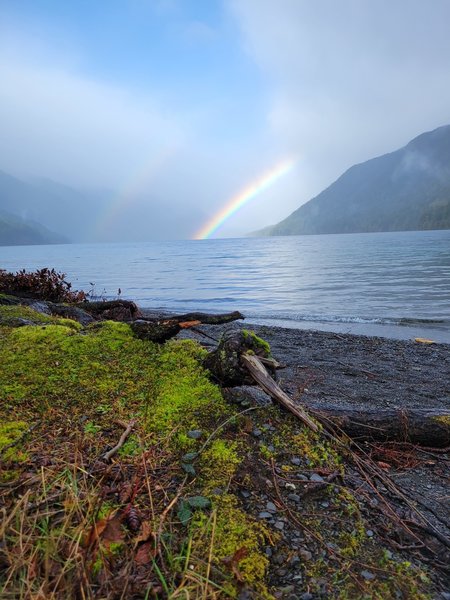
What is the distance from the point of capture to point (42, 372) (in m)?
3.25

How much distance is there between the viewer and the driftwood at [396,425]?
3844 millimetres

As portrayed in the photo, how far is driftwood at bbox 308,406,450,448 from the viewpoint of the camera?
12.6 feet

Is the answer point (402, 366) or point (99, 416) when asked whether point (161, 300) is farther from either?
point (99, 416)

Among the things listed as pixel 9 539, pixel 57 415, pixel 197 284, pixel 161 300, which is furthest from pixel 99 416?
pixel 197 284

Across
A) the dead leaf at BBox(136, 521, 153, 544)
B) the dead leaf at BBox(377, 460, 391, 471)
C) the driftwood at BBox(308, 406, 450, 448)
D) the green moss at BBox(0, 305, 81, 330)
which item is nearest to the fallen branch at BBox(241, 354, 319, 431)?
the driftwood at BBox(308, 406, 450, 448)

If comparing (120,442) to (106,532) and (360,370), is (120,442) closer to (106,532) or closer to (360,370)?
(106,532)

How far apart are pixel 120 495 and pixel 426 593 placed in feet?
4.87

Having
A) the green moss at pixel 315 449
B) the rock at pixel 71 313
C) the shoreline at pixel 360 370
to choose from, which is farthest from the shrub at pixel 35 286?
the green moss at pixel 315 449

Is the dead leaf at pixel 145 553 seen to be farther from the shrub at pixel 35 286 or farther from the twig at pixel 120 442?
the shrub at pixel 35 286

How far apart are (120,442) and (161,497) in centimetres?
50

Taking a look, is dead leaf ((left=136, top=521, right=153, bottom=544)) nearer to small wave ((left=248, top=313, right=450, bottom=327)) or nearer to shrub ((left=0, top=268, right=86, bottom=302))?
shrub ((left=0, top=268, right=86, bottom=302))

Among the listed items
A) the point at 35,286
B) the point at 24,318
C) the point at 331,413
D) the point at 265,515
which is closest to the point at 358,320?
the point at 35,286

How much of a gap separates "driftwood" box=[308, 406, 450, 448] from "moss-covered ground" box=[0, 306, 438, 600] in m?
1.15

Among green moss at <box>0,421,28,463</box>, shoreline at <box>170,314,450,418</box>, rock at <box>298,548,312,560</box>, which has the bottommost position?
shoreline at <box>170,314,450,418</box>
